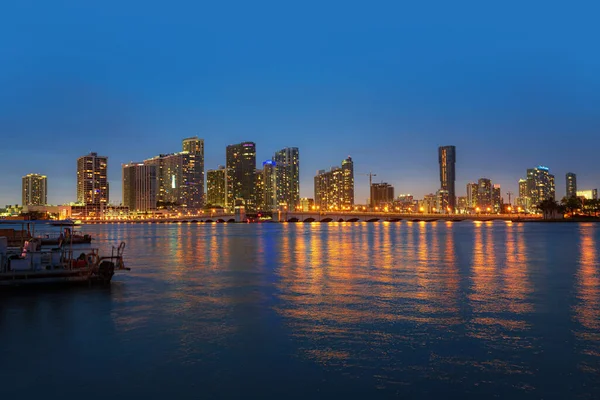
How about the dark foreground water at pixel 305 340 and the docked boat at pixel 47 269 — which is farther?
the docked boat at pixel 47 269

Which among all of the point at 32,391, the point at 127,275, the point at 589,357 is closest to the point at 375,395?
the point at 589,357

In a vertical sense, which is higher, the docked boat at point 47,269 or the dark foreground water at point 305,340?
the docked boat at point 47,269

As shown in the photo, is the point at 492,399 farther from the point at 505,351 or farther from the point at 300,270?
the point at 300,270

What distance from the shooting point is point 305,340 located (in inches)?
695

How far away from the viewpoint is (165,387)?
13203mm

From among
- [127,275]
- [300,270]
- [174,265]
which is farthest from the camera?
[174,265]

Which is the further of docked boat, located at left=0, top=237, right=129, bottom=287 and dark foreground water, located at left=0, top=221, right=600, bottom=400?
docked boat, located at left=0, top=237, right=129, bottom=287

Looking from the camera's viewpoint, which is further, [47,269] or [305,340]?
[47,269]

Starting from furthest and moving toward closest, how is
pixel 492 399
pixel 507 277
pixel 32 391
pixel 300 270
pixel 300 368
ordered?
pixel 300 270 → pixel 507 277 → pixel 300 368 → pixel 32 391 → pixel 492 399

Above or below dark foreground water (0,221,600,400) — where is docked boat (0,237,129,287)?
above

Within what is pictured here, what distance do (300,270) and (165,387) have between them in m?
29.0

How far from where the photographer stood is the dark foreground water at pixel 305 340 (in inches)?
520

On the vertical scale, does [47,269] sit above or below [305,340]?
above

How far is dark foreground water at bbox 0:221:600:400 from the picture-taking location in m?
13.2
